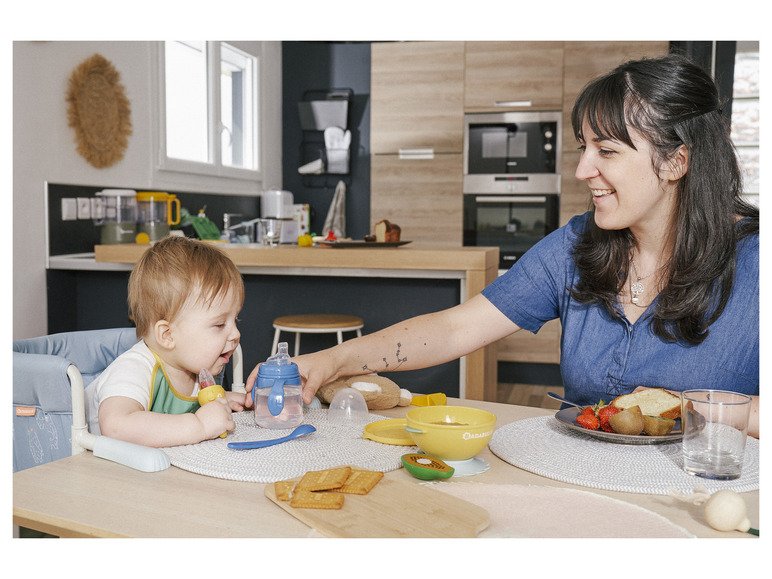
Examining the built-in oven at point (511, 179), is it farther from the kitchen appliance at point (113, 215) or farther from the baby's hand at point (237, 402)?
the baby's hand at point (237, 402)

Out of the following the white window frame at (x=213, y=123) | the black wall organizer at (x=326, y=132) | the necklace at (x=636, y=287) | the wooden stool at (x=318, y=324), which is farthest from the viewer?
the black wall organizer at (x=326, y=132)

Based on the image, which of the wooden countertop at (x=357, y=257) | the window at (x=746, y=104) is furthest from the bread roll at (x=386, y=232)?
the window at (x=746, y=104)

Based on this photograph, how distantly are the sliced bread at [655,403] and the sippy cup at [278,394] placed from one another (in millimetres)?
494

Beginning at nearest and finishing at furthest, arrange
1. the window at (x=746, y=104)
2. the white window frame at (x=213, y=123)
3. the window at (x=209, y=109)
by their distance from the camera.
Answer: the white window frame at (x=213, y=123), the window at (x=209, y=109), the window at (x=746, y=104)

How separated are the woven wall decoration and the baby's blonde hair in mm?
2001

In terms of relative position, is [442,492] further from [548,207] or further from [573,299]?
[548,207]

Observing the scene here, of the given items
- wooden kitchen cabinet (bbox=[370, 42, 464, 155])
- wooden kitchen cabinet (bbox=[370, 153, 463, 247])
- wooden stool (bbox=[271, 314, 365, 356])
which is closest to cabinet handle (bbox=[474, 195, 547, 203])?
wooden kitchen cabinet (bbox=[370, 153, 463, 247])

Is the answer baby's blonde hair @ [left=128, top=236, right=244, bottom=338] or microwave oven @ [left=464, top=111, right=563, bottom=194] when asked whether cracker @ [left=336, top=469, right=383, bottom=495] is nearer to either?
baby's blonde hair @ [left=128, top=236, right=244, bottom=338]

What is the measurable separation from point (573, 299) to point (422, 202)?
10.8ft

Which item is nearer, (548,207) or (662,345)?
(662,345)

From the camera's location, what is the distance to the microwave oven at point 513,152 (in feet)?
14.1
